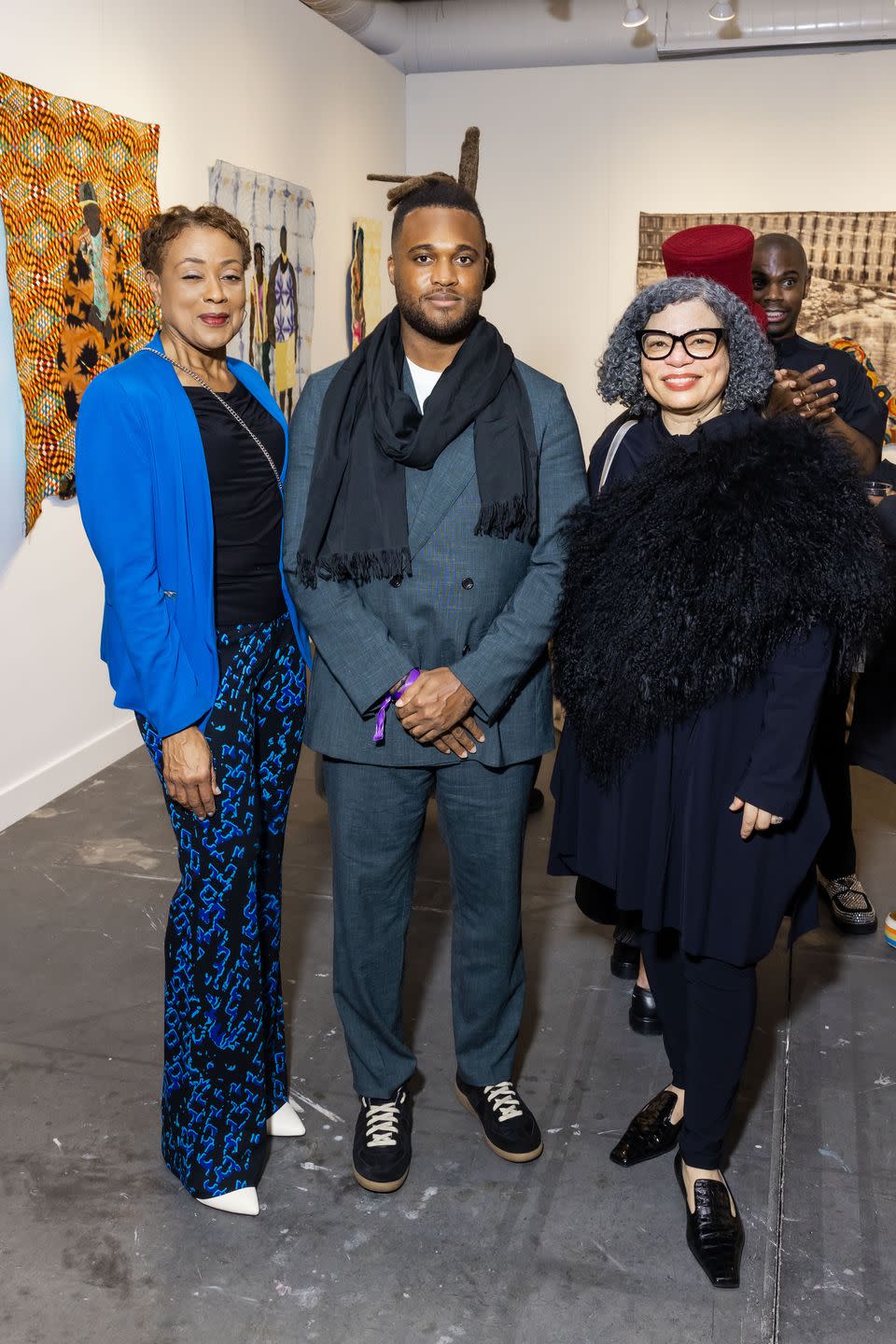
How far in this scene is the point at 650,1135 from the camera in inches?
91.0

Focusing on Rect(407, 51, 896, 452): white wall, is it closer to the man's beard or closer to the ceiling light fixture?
the ceiling light fixture

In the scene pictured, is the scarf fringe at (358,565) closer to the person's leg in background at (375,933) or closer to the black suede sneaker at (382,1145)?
the person's leg in background at (375,933)

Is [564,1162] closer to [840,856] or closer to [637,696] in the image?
[637,696]

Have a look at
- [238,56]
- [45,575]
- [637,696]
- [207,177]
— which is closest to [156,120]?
[207,177]

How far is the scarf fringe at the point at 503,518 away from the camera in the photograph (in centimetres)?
198

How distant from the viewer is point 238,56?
521cm

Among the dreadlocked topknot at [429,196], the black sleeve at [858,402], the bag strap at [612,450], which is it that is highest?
the dreadlocked topknot at [429,196]

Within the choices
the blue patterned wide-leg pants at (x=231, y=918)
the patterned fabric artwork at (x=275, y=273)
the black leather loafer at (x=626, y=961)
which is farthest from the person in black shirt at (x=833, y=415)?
the patterned fabric artwork at (x=275, y=273)

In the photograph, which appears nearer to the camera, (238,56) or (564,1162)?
(564,1162)

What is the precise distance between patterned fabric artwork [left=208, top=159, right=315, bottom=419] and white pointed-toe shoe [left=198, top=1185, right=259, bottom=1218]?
12.8ft

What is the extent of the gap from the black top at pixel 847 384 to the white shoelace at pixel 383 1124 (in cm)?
204

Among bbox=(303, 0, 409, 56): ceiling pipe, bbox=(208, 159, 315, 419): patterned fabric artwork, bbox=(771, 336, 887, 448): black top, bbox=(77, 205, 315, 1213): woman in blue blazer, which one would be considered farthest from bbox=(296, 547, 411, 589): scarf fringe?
bbox=(303, 0, 409, 56): ceiling pipe

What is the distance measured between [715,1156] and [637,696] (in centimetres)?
85

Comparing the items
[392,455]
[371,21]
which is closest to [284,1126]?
[392,455]
